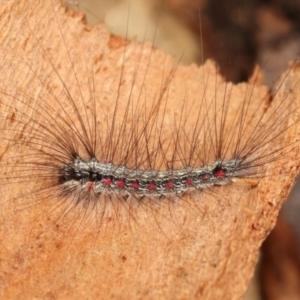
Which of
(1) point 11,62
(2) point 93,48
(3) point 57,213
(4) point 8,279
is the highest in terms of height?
(2) point 93,48

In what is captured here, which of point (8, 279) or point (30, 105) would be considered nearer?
point (8, 279)

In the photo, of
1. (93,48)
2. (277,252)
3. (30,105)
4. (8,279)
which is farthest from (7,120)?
(277,252)

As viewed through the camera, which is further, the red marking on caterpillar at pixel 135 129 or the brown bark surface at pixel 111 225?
the red marking on caterpillar at pixel 135 129

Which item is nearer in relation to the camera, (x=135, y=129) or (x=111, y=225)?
(x=111, y=225)

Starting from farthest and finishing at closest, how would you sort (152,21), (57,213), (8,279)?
1. (152,21)
2. (57,213)
3. (8,279)

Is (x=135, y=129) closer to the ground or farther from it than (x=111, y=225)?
farther from it

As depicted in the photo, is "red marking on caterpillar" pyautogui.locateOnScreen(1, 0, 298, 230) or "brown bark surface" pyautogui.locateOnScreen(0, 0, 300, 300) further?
"red marking on caterpillar" pyautogui.locateOnScreen(1, 0, 298, 230)

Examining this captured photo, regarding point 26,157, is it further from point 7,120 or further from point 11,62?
point 11,62

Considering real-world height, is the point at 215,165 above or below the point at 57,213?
above
